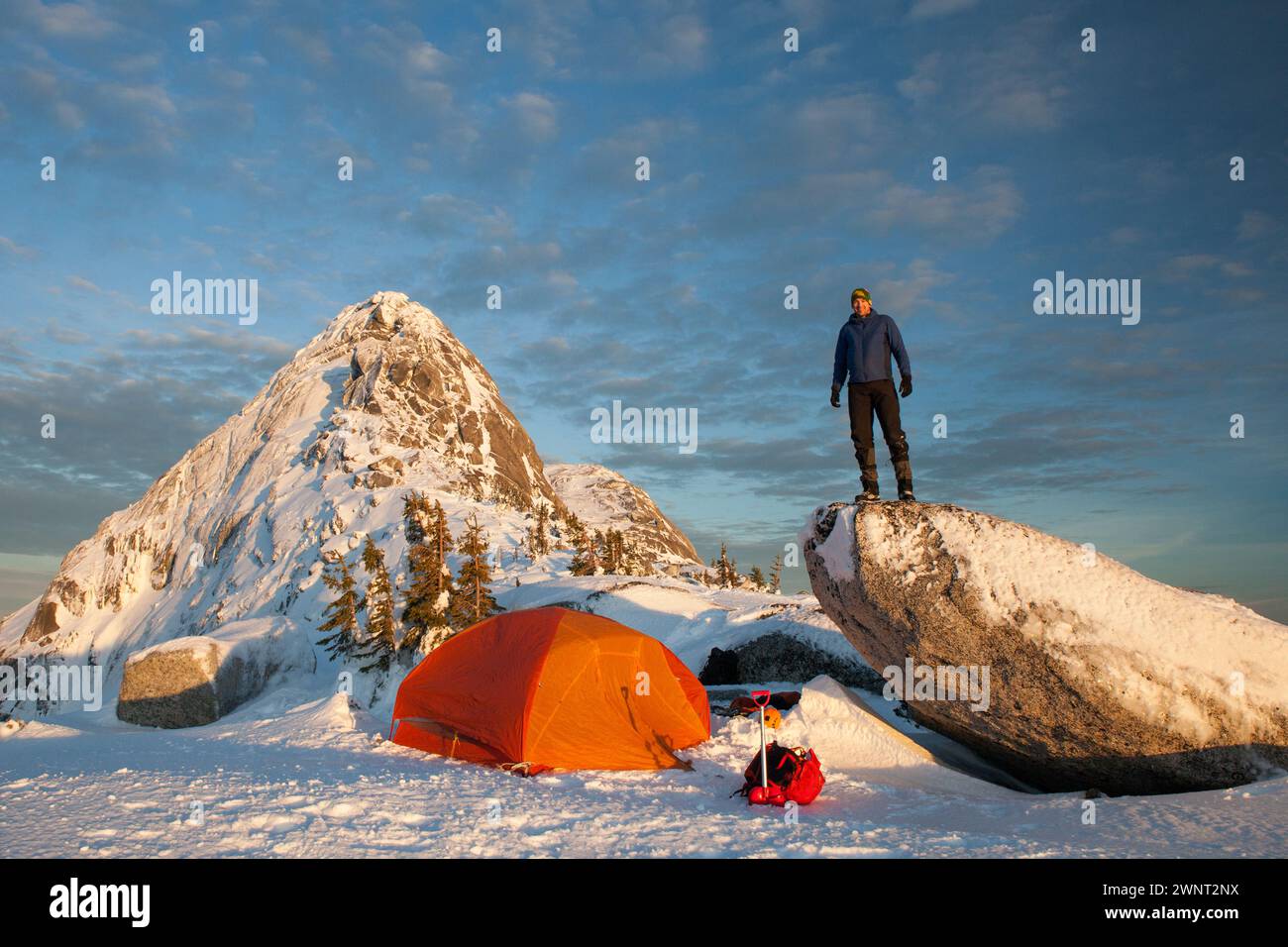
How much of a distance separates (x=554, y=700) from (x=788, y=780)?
4259 millimetres

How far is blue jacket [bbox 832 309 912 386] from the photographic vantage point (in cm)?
1164

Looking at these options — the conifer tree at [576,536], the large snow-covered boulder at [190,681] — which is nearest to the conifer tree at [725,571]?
the conifer tree at [576,536]

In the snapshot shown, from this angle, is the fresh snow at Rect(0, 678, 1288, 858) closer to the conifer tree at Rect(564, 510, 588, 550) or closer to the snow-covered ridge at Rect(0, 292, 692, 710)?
the conifer tree at Rect(564, 510, 588, 550)

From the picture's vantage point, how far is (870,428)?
39.3 ft

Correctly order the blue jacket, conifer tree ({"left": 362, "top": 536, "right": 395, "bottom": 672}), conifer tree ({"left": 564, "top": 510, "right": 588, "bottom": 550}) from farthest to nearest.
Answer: conifer tree ({"left": 564, "top": 510, "right": 588, "bottom": 550}), conifer tree ({"left": 362, "top": 536, "right": 395, "bottom": 672}), the blue jacket

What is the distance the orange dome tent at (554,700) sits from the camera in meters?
12.2

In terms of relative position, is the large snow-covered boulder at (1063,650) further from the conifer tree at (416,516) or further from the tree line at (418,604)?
the conifer tree at (416,516)

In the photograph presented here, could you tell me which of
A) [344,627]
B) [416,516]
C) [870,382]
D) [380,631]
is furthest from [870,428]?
[416,516]

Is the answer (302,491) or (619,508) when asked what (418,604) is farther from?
(619,508)

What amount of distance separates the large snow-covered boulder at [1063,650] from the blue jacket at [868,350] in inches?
82.8

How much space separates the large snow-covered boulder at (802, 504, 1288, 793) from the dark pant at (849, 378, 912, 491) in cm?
70

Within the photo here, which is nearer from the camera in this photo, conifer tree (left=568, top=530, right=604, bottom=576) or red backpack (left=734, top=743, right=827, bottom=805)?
red backpack (left=734, top=743, right=827, bottom=805)

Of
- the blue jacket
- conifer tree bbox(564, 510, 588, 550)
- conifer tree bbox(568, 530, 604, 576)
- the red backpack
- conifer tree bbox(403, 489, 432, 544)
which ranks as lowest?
the red backpack

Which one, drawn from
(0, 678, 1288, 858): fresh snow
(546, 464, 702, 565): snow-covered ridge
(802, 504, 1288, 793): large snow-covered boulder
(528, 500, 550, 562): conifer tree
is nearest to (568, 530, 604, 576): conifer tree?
(528, 500, 550, 562): conifer tree
